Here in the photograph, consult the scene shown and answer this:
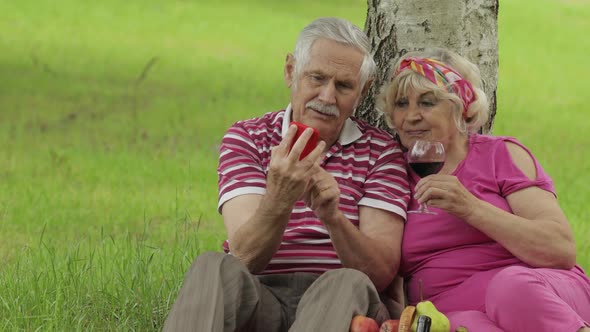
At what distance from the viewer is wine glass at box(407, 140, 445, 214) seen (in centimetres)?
454

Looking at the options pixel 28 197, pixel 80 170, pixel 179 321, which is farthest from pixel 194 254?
pixel 80 170

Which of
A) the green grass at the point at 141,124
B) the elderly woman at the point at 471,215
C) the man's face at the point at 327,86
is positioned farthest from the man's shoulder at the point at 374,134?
the green grass at the point at 141,124

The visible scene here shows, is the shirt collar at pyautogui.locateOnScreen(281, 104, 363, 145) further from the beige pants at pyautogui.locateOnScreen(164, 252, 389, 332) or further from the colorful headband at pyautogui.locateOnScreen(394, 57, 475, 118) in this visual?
the beige pants at pyautogui.locateOnScreen(164, 252, 389, 332)

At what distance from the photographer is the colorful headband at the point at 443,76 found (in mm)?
4797

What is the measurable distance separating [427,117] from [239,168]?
0.83m

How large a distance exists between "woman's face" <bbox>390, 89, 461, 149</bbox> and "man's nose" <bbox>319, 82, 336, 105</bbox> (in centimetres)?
32

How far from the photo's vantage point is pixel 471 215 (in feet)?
15.0

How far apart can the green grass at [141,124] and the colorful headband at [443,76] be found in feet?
5.53

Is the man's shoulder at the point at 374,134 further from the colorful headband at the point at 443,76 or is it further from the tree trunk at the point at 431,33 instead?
the tree trunk at the point at 431,33

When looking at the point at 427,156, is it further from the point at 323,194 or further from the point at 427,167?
the point at 323,194

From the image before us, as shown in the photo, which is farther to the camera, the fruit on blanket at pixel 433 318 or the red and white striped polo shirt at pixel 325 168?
the red and white striped polo shirt at pixel 325 168

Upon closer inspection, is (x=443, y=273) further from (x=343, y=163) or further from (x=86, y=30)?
(x=86, y=30)

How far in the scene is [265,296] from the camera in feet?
15.3

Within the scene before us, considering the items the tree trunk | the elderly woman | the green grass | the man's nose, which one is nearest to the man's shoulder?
the elderly woman
